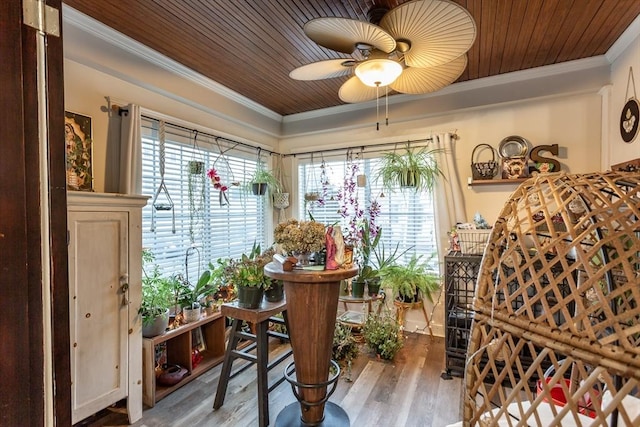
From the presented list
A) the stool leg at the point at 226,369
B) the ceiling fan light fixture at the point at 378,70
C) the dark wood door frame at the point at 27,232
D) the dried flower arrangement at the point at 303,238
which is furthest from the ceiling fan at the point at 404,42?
the stool leg at the point at 226,369

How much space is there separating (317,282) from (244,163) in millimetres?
2387

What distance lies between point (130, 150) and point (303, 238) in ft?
5.16

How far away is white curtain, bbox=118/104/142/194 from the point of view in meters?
2.28

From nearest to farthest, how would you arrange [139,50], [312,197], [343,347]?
[139,50]
[343,347]
[312,197]

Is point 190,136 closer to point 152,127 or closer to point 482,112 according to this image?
point 152,127

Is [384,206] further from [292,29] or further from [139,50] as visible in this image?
[139,50]

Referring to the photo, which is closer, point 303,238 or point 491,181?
point 303,238

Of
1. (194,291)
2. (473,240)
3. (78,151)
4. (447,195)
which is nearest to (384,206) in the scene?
(447,195)

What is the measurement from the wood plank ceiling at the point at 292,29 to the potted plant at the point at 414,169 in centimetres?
83

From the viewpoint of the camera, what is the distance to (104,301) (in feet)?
6.17

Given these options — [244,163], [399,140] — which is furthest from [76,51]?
[399,140]

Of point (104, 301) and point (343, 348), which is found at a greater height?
point (104, 301)

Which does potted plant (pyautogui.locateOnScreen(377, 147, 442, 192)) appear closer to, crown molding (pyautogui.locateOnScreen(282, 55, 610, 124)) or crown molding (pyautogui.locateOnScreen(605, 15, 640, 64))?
crown molding (pyautogui.locateOnScreen(282, 55, 610, 124))

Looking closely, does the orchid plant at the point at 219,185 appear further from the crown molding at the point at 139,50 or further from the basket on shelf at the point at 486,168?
the basket on shelf at the point at 486,168
